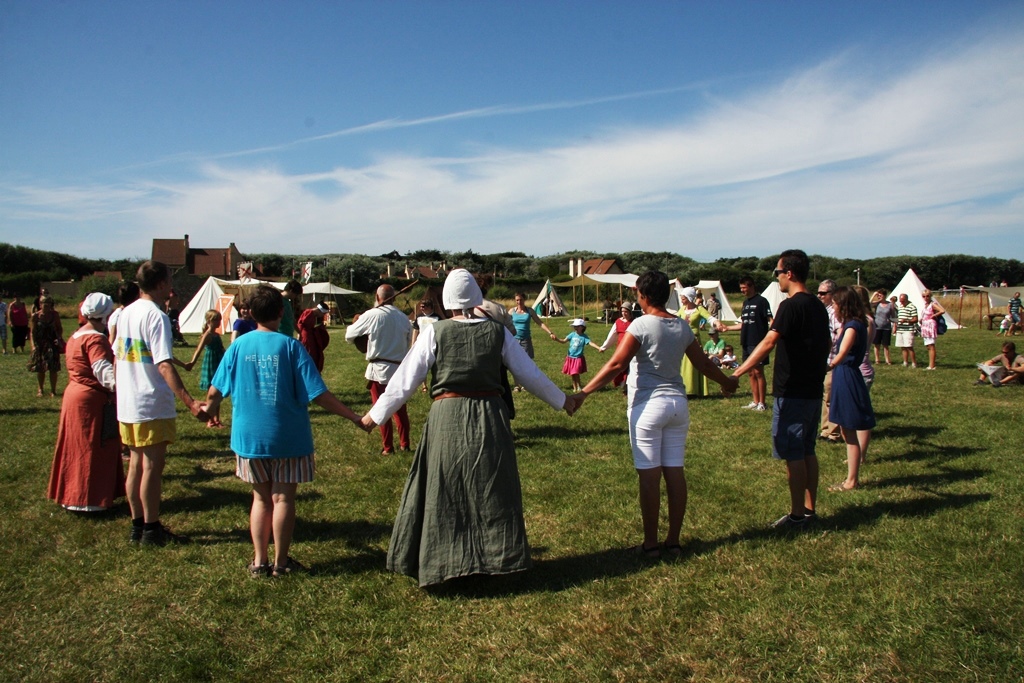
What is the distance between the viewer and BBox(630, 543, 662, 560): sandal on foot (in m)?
4.65

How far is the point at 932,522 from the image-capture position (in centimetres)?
518

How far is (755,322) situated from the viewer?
10.2m

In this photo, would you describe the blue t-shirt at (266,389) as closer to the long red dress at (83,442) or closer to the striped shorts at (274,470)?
the striped shorts at (274,470)

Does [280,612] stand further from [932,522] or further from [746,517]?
[932,522]

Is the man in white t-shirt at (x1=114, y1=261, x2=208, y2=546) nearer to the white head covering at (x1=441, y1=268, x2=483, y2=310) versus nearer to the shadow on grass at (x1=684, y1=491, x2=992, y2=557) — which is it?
the white head covering at (x1=441, y1=268, x2=483, y2=310)

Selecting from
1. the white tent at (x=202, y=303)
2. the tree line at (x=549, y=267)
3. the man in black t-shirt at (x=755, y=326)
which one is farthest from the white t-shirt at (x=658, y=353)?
the tree line at (x=549, y=267)

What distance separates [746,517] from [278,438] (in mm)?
3584

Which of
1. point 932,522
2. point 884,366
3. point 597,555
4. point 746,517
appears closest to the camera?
point 597,555

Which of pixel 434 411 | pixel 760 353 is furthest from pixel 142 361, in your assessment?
pixel 760 353

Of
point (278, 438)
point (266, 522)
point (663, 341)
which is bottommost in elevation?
point (266, 522)

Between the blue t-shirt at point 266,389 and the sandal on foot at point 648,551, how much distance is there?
2.30 meters

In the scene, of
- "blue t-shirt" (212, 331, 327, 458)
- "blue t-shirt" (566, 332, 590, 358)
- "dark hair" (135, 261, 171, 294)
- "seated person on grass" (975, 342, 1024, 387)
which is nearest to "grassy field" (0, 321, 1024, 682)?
"blue t-shirt" (212, 331, 327, 458)

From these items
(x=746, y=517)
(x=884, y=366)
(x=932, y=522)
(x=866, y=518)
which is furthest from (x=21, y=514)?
(x=884, y=366)

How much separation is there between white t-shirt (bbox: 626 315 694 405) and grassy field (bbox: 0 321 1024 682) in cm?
113
